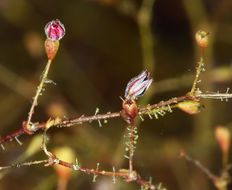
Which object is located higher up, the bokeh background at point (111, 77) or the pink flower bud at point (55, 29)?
the bokeh background at point (111, 77)

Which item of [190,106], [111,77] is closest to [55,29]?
[190,106]

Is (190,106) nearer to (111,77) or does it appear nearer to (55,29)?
(55,29)

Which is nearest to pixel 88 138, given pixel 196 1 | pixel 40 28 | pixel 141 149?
pixel 141 149

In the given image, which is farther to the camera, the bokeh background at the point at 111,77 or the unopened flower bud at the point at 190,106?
the bokeh background at the point at 111,77

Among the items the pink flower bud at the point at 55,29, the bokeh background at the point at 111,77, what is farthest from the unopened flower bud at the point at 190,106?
the bokeh background at the point at 111,77

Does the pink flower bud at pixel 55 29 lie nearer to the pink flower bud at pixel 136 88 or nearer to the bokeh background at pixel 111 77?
the pink flower bud at pixel 136 88

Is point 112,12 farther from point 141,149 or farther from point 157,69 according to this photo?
point 141,149
